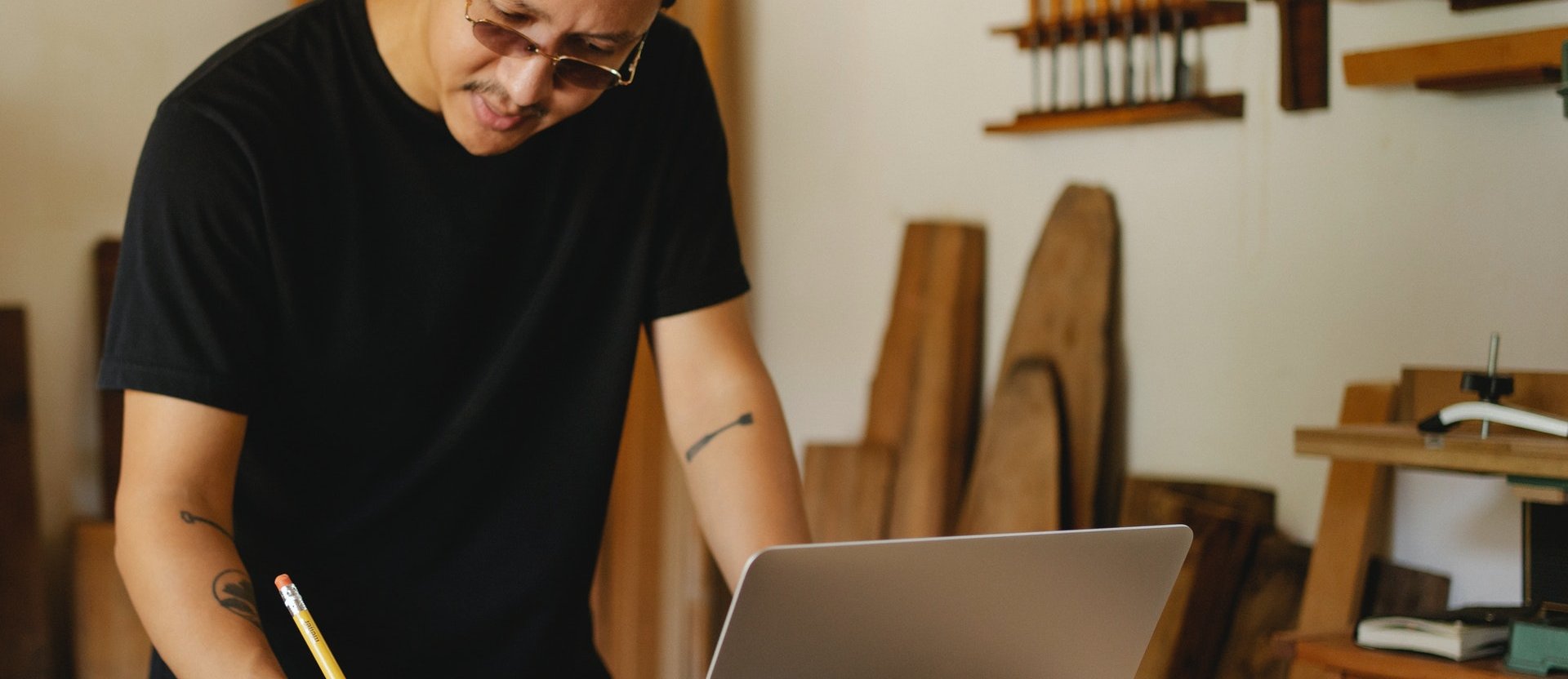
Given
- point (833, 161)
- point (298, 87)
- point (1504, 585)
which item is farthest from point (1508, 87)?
point (298, 87)

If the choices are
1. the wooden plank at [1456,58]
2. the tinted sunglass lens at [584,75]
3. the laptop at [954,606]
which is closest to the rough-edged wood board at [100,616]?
the tinted sunglass lens at [584,75]

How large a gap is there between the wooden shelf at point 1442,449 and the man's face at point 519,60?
1.11 metres

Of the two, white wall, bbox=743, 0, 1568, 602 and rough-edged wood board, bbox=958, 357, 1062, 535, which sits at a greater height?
white wall, bbox=743, 0, 1568, 602

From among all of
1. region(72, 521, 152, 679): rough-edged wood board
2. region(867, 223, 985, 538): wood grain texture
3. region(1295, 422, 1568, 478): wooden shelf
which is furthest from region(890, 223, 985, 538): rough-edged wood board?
region(72, 521, 152, 679): rough-edged wood board

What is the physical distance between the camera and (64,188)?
2996 mm

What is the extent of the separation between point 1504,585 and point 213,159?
1.96m

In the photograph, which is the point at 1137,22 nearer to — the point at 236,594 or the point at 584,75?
the point at 584,75

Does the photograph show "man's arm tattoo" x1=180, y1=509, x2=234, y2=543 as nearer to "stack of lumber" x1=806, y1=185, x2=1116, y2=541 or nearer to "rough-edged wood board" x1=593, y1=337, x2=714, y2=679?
"stack of lumber" x1=806, y1=185, x2=1116, y2=541

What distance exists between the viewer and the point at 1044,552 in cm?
95

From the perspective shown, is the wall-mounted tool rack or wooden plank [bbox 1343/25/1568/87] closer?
wooden plank [bbox 1343/25/1568/87]

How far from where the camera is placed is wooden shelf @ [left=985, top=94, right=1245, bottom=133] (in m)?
2.52

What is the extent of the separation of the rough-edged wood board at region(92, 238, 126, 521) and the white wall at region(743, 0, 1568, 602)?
4.85ft

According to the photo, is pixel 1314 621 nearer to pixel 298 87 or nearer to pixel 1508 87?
pixel 1508 87

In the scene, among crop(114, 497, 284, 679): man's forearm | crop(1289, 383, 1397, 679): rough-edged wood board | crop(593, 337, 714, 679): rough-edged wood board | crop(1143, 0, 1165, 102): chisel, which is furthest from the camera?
crop(593, 337, 714, 679): rough-edged wood board
